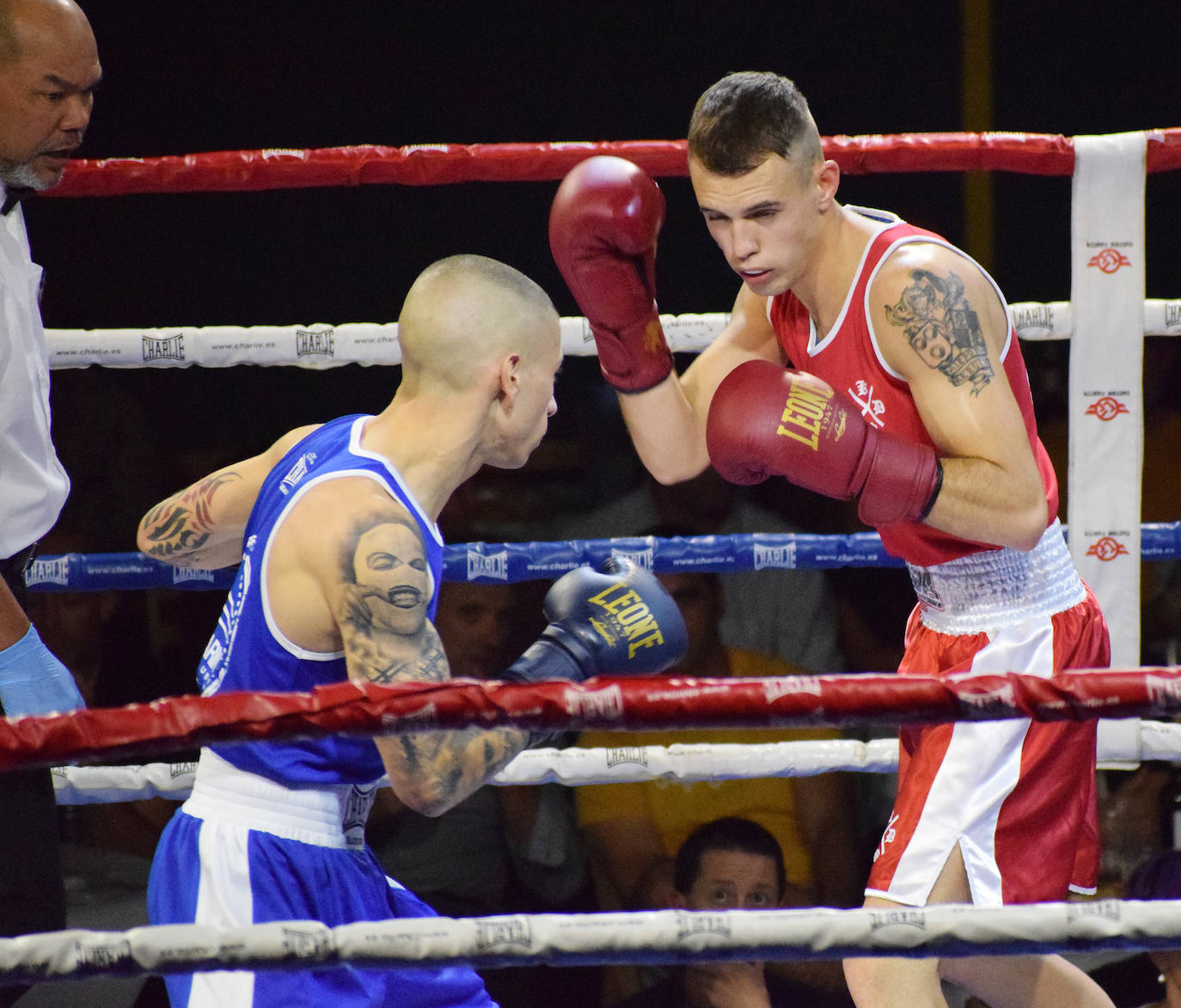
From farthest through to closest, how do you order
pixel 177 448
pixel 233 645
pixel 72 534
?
pixel 177 448 → pixel 72 534 → pixel 233 645

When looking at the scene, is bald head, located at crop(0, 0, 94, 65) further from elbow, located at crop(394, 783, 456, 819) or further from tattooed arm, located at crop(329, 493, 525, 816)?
elbow, located at crop(394, 783, 456, 819)

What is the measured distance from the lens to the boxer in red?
5.08 ft

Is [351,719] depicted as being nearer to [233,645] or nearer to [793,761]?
[233,645]

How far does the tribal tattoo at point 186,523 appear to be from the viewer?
1.67 m

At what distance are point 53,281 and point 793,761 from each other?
7.88 feet

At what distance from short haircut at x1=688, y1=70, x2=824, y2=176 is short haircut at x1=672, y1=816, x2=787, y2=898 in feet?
4.29

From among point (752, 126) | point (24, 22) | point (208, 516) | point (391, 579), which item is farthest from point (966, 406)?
point (24, 22)

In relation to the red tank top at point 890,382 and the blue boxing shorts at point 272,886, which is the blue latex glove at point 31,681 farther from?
the red tank top at point 890,382

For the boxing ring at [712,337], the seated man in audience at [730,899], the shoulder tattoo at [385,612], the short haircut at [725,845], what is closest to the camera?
the shoulder tattoo at [385,612]

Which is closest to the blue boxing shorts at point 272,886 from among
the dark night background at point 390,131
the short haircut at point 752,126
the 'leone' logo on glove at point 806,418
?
the 'leone' logo on glove at point 806,418

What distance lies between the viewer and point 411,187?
3344 millimetres

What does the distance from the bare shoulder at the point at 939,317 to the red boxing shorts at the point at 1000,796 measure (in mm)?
351

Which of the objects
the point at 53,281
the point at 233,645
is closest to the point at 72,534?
the point at 53,281

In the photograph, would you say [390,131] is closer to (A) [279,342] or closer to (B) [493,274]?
(A) [279,342]
